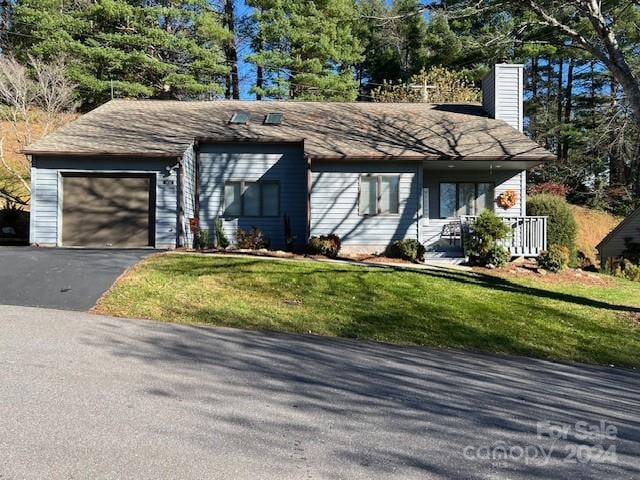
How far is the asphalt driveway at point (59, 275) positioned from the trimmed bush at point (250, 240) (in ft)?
10.9

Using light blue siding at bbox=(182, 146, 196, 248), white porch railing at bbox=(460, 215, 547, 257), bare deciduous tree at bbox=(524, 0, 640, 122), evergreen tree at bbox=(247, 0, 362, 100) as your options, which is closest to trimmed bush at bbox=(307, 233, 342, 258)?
light blue siding at bbox=(182, 146, 196, 248)

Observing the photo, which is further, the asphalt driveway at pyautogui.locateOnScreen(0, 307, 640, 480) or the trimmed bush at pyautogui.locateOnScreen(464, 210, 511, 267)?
the trimmed bush at pyautogui.locateOnScreen(464, 210, 511, 267)

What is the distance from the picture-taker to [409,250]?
52.0 ft

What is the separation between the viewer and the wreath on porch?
1828cm

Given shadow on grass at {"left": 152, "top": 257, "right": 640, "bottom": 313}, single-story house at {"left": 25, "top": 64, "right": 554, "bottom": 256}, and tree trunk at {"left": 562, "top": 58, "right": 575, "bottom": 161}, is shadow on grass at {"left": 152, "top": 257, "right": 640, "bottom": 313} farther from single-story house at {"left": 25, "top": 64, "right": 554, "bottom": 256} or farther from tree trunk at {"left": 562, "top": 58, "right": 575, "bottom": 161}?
tree trunk at {"left": 562, "top": 58, "right": 575, "bottom": 161}

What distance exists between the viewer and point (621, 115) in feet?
46.5

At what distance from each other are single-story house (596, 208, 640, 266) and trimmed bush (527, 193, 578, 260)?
3.13 metres

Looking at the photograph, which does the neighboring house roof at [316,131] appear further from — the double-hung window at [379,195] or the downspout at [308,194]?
the double-hung window at [379,195]

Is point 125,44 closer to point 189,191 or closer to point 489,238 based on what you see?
A: point 189,191

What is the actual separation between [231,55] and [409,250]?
75.5 feet

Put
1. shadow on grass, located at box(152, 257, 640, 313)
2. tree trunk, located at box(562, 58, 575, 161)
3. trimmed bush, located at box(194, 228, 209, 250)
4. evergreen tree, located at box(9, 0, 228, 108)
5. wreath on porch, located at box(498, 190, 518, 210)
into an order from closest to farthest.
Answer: shadow on grass, located at box(152, 257, 640, 313), trimmed bush, located at box(194, 228, 209, 250), wreath on porch, located at box(498, 190, 518, 210), evergreen tree, located at box(9, 0, 228, 108), tree trunk, located at box(562, 58, 575, 161)

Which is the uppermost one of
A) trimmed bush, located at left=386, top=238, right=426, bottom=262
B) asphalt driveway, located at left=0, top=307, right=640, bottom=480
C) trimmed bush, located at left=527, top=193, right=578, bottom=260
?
trimmed bush, located at left=527, top=193, right=578, bottom=260

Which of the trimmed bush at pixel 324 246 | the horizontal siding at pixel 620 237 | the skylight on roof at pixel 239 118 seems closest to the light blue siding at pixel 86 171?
the skylight on roof at pixel 239 118

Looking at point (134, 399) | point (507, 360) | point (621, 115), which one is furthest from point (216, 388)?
point (621, 115)
